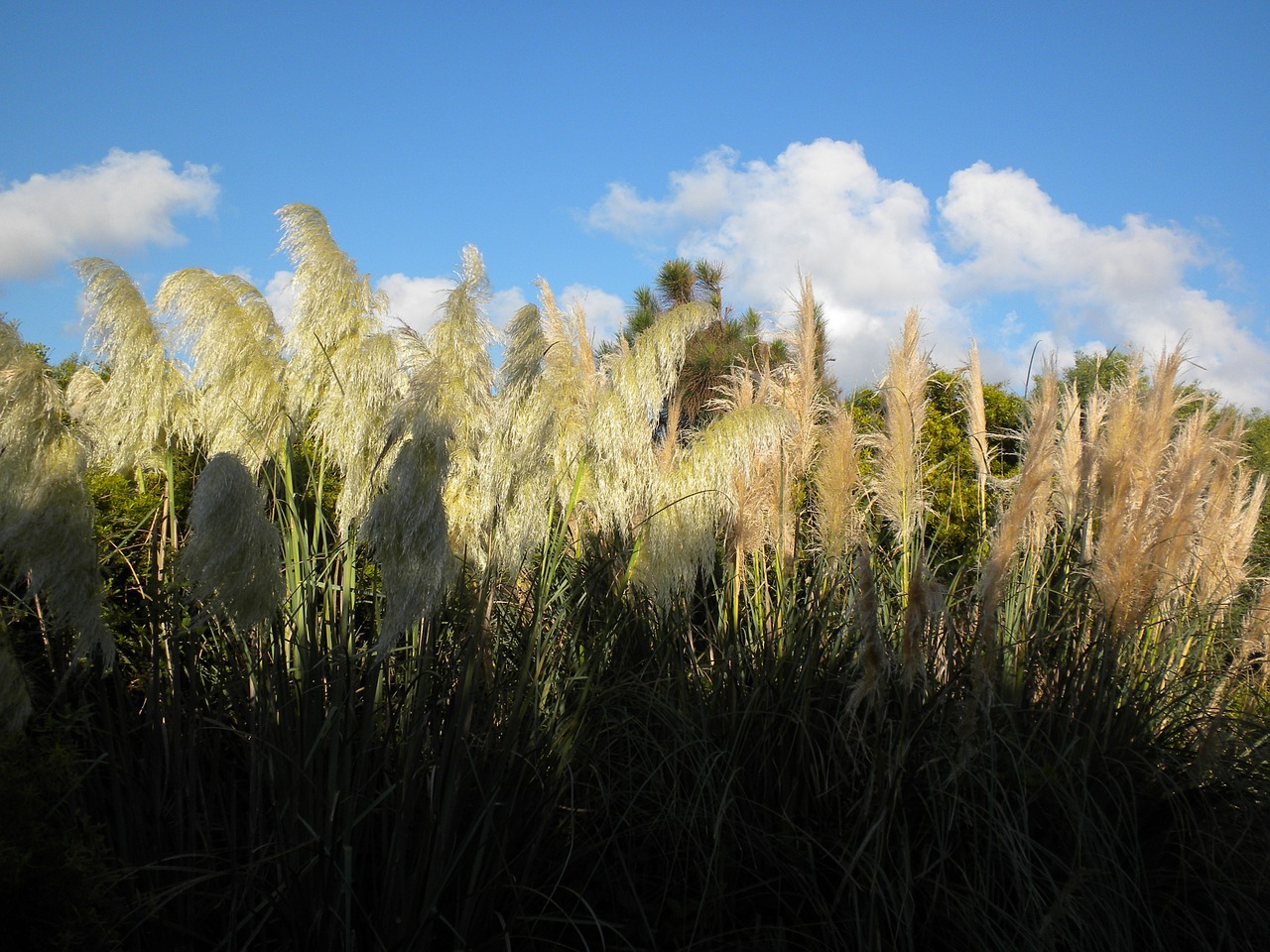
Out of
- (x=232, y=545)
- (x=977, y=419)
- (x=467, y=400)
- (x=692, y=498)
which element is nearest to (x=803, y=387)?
(x=977, y=419)

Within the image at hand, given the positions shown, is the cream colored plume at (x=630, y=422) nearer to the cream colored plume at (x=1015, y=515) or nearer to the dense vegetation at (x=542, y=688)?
the dense vegetation at (x=542, y=688)

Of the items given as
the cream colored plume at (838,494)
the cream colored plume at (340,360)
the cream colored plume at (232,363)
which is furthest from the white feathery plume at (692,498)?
the cream colored plume at (232,363)

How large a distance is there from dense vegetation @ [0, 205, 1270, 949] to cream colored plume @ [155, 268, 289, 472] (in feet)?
0.04

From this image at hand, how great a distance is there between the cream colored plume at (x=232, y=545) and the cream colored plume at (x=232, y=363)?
35.0 inches

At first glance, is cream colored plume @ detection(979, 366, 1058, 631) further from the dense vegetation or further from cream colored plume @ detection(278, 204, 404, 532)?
cream colored plume @ detection(278, 204, 404, 532)

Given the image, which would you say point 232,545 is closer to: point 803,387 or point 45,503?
point 45,503

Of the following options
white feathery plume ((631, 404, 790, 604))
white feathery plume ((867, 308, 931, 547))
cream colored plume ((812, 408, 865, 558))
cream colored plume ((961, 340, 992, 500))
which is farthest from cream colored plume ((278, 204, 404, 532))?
cream colored plume ((961, 340, 992, 500))

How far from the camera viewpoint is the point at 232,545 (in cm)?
229

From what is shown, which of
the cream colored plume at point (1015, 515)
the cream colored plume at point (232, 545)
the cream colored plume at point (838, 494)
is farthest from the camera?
the cream colored plume at point (838, 494)

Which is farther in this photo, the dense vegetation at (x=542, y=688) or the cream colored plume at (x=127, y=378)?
the cream colored plume at (x=127, y=378)

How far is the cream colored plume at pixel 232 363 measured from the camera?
3.20 m

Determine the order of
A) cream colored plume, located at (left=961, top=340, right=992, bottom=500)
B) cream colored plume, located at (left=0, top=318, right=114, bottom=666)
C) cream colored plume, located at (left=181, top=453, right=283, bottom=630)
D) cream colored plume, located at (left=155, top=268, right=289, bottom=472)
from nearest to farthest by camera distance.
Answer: cream colored plume, located at (left=181, top=453, right=283, bottom=630)
cream colored plume, located at (left=0, top=318, right=114, bottom=666)
cream colored plume, located at (left=155, top=268, right=289, bottom=472)
cream colored plume, located at (left=961, top=340, right=992, bottom=500)

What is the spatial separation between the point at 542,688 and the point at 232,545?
4.78 ft

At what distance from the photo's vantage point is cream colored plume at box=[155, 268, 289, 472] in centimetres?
320
